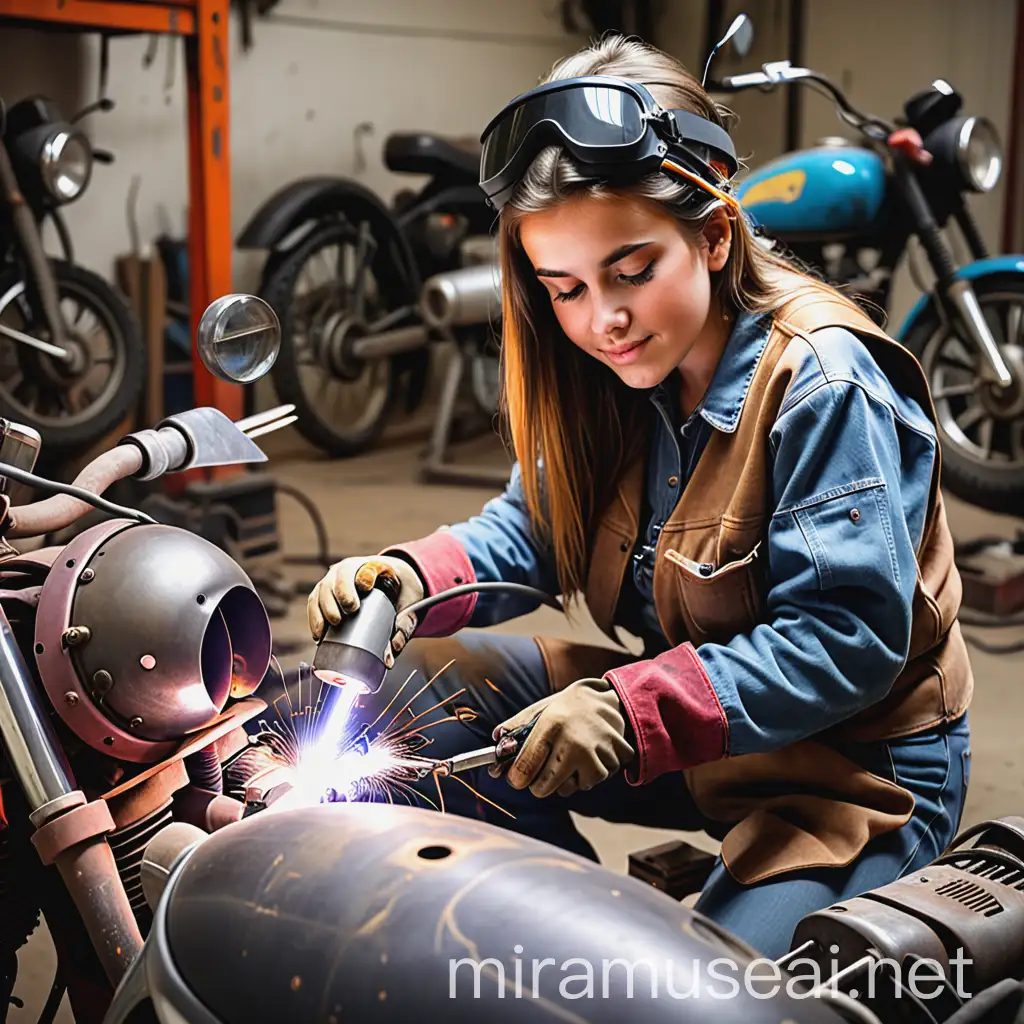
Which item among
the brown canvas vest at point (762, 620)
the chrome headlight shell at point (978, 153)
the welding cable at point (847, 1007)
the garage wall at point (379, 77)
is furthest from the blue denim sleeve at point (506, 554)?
the garage wall at point (379, 77)

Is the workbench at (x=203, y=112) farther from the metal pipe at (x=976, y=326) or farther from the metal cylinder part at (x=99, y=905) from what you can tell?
the metal cylinder part at (x=99, y=905)

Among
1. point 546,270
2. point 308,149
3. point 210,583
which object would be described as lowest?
point 210,583

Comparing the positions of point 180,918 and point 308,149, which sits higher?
point 308,149

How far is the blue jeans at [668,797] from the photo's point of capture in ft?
4.11

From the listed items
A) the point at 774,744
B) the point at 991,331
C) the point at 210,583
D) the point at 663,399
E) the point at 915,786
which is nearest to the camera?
the point at 210,583

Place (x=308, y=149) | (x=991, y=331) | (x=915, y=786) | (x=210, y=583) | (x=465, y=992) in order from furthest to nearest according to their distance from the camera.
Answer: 1. (x=308, y=149)
2. (x=991, y=331)
3. (x=915, y=786)
4. (x=210, y=583)
5. (x=465, y=992)

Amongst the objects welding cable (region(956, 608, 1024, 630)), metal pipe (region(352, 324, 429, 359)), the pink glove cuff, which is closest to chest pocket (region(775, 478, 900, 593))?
the pink glove cuff

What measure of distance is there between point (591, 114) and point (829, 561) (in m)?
0.46

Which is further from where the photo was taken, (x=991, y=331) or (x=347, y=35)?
(x=347, y=35)

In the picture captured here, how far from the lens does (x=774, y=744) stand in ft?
3.93

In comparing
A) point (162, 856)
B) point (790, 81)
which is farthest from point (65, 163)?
point (162, 856)

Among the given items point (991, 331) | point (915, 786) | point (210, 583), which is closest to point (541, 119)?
point (210, 583)

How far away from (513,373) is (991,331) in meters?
2.49

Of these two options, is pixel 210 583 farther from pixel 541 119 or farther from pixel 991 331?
pixel 991 331
